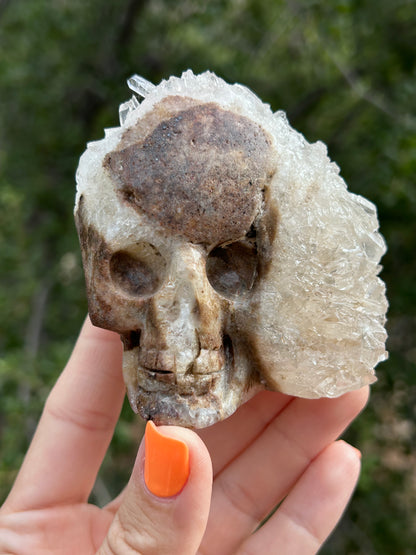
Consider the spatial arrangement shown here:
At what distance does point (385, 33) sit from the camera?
272cm

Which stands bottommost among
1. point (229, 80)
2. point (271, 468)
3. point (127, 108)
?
point (271, 468)

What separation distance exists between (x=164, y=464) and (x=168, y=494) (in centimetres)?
7

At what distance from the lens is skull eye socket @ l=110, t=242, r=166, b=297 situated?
4.83ft

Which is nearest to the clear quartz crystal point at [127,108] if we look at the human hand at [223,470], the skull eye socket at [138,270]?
the skull eye socket at [138,270]

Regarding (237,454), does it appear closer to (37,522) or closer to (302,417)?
(302,417)

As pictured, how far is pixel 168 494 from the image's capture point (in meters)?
1.23

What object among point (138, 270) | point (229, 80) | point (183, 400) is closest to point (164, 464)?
point (183, 400)

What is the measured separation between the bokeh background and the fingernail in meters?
1.14

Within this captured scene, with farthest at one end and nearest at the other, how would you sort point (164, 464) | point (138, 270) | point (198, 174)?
1. point (138, 270)
2. point (198, 174)
3. point (164, 464)

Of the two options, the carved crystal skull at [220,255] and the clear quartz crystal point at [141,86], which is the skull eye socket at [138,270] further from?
the clear quartz crystal point at [141,86]

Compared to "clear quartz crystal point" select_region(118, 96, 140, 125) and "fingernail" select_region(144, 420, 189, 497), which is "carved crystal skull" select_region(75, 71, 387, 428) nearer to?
"clear quartz crystal point" select_region(118, 96, 140, 125)

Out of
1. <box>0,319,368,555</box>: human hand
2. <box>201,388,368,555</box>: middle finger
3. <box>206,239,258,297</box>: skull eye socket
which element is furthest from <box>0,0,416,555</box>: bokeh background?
<box>206,239,258,297</box>: skull eye socket

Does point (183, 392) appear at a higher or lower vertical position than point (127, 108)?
lower

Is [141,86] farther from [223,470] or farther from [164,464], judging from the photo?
[223,470]
